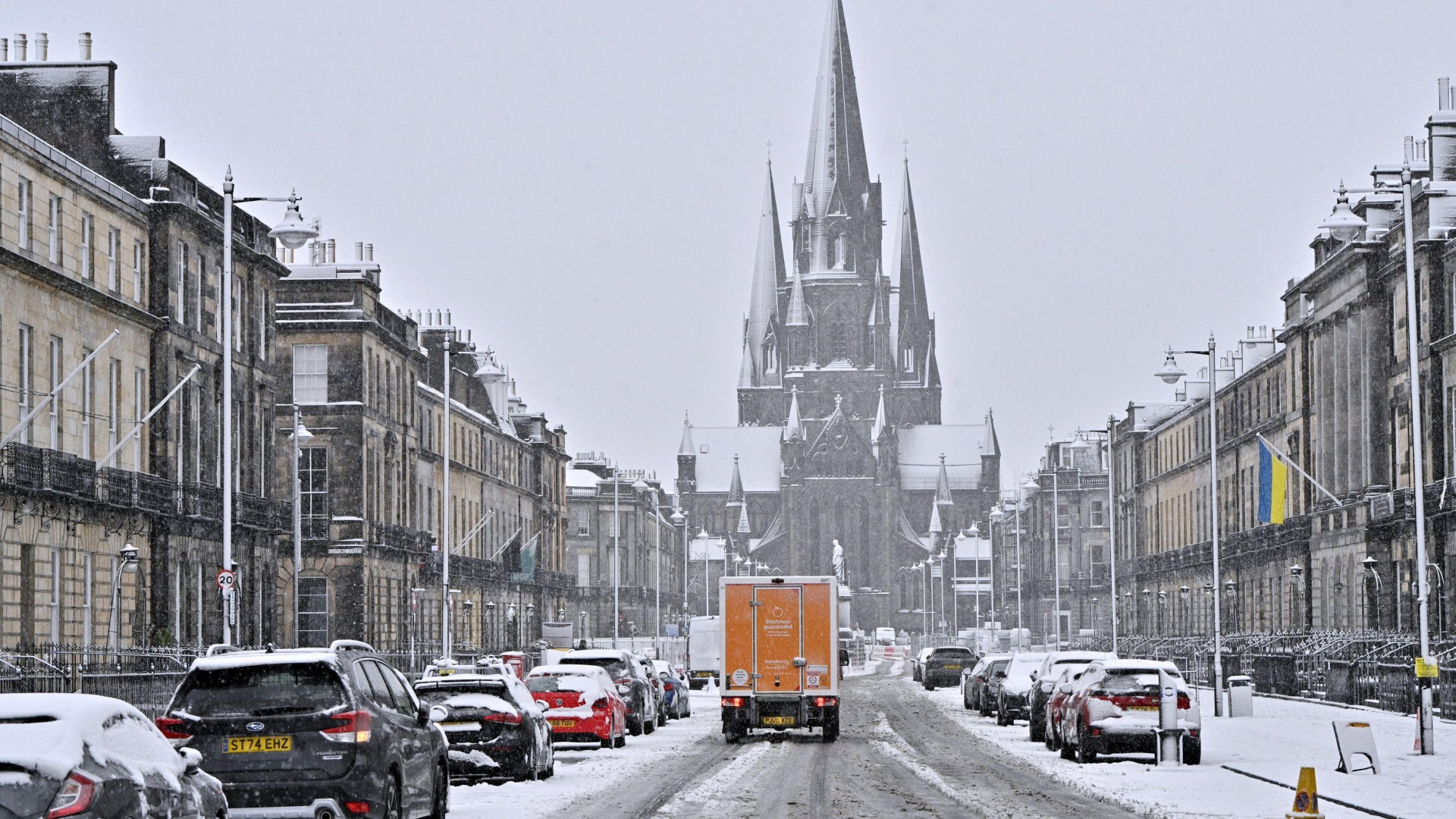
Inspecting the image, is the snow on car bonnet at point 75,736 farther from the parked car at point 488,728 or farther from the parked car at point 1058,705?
the parked car at point 1058,705

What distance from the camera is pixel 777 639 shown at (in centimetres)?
3356

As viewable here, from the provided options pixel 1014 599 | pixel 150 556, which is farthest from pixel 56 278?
pixel 1014 599

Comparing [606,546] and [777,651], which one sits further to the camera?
[606,546]

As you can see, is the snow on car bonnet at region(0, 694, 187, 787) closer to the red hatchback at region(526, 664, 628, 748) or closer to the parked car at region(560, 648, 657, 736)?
the red hatchback at region(526, 664, 628, 748)

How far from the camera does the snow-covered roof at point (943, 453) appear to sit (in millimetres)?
196750

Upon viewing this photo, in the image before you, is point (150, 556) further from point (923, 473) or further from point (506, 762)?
point (923, 473)

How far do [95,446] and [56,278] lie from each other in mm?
4085

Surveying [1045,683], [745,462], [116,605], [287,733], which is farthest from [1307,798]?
[745,462]

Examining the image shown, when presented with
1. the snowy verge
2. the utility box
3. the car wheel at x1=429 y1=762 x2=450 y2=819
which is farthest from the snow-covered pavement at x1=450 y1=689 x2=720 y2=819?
the utility box

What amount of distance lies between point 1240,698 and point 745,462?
157538 millimetres

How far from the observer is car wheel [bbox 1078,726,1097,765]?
90.0ft

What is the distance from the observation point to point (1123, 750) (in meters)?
27.3

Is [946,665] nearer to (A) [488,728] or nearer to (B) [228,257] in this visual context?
(B) [228,257]

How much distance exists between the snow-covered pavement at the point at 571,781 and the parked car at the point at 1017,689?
6.49 meters
